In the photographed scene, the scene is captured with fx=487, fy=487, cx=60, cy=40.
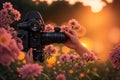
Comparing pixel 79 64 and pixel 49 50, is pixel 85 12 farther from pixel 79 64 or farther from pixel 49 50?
pixel 79 64

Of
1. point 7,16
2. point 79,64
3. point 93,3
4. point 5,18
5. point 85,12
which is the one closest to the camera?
point 5,18

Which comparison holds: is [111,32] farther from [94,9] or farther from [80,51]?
[80,51]

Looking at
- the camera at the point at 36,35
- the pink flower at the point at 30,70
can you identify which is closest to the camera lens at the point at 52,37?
the camera at the point at 36,35

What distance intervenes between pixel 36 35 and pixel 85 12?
42.4ft

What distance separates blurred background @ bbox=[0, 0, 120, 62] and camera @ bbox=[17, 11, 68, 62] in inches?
424

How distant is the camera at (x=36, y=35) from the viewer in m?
4.68

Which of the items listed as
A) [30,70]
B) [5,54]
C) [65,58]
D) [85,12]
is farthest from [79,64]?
[85,12]

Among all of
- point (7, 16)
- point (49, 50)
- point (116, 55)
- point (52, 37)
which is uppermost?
point (49, 50)

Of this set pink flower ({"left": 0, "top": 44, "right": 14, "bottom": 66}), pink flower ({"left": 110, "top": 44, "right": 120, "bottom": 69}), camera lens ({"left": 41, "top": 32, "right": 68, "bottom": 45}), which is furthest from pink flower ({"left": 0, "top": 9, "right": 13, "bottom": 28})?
pink flower ({"left": 110, "top": 44, "right": 120, "bottom": 69})

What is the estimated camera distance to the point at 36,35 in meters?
4.74

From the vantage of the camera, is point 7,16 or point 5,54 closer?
point 5,54

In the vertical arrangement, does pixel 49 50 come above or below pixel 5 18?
above

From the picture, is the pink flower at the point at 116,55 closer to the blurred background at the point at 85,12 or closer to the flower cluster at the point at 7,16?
the flower cluster at the point at 7,16

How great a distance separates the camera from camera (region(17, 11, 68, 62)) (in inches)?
184
